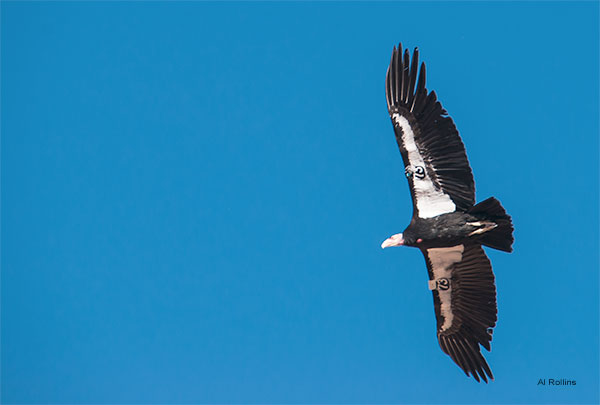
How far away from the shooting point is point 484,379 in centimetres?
1911

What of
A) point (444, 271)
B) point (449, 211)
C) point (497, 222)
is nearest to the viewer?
point (497, 222)

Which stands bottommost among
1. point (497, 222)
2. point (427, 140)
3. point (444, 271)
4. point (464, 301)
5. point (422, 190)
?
point (464, 301)

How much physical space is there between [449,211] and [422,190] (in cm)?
71

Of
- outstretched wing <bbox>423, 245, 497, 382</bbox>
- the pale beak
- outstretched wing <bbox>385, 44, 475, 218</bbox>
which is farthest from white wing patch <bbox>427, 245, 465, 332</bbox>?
outstretched wing <bbox>385, 44, 475, 218</bbox>

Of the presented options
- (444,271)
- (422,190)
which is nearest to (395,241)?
(422,190)

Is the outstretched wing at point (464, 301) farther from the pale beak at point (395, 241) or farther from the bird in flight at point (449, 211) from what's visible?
the pale beak at point (395, 241)

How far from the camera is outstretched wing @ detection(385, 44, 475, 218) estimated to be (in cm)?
1745

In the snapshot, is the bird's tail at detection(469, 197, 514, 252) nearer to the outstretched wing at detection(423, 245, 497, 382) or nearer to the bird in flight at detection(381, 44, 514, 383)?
the bird in flight at detection(381, 44, 514, 383)

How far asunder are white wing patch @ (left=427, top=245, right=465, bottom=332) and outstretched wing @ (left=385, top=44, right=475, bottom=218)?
5.08ft

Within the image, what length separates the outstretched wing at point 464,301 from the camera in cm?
1909

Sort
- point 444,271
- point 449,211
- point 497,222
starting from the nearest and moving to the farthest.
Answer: point 497,222 < point 449,211 < point 444,271

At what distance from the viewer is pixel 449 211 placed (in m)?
18.0

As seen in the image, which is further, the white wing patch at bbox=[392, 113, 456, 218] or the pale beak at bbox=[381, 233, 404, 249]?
the pale beak at bbox=[381, 233, 404, 249]

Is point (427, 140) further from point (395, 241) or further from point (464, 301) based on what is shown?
point (464, 301)
